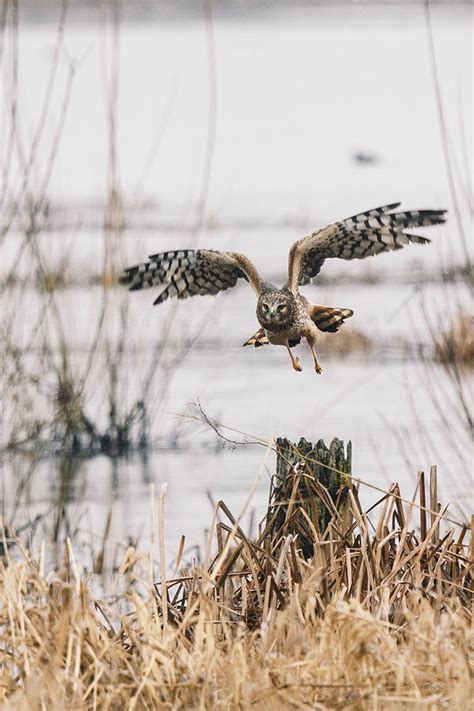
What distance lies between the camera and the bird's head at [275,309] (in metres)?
3.69

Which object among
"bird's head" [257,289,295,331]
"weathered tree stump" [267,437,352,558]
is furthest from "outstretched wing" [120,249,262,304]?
"weathered tree stump" [267,437,352,558]

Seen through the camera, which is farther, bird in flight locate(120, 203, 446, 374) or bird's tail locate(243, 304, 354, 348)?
bird's tail locate(243, 304, 354, 348)

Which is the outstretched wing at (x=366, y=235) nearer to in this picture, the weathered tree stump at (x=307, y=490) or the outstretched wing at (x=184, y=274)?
the outstretched wing at (x=184, y=274)

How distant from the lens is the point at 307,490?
4070mm

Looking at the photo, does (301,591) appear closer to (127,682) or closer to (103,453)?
(127,682)

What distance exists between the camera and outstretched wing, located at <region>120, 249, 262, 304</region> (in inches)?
163

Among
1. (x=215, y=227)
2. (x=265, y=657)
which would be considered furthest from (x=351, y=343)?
Result: (x=265, y=657)

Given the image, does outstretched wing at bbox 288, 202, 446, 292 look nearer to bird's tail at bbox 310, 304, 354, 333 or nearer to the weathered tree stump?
bird's tail at bbox 310, 304, 354, 333

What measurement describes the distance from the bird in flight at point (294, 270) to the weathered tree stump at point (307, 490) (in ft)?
1.04

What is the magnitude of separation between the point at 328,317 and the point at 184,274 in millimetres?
520

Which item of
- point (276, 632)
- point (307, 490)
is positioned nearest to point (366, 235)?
point (307, 490)

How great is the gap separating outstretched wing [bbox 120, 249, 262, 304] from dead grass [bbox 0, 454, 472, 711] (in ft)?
2.25

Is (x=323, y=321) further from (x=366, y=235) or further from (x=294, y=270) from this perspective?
(x=366, y=235)

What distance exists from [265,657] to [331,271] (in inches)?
332
